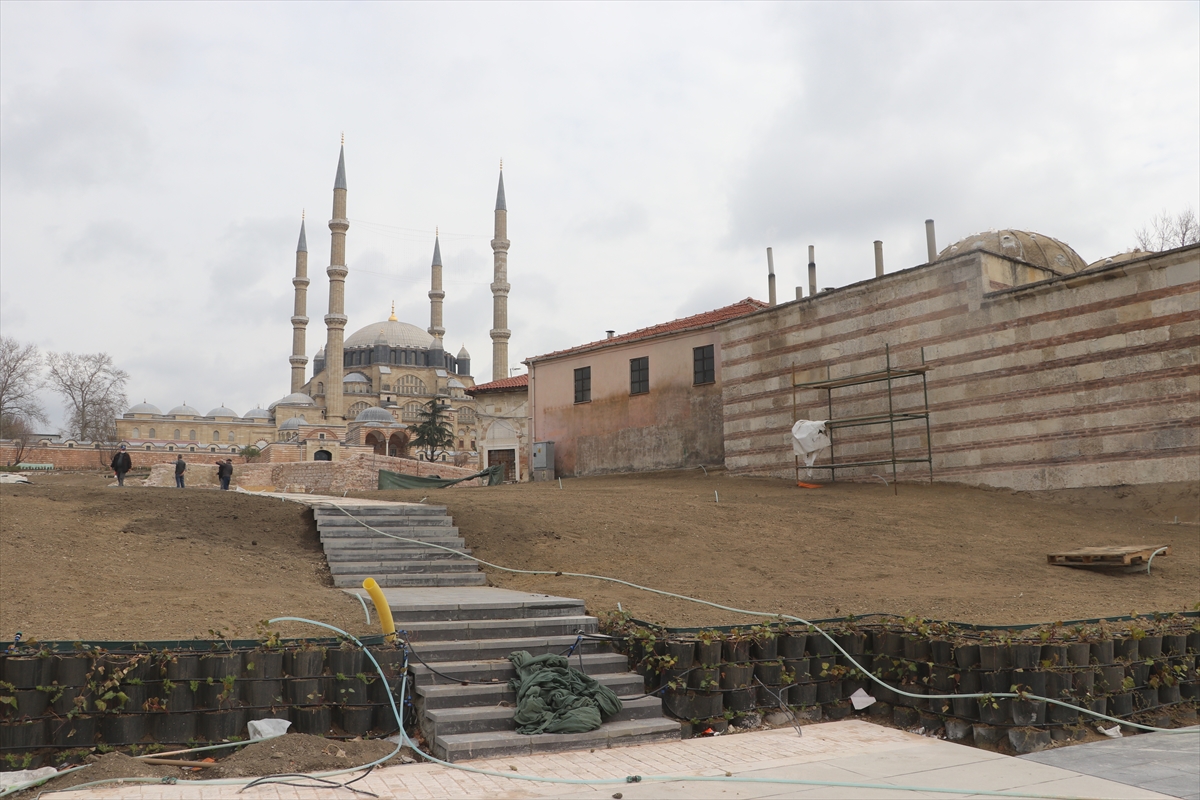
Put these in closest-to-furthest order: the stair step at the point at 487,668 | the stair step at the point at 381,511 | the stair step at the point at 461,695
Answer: the stair step at the point at 461,695 < the stair step at the point at 487,668 < the stair step at the point at 381,511

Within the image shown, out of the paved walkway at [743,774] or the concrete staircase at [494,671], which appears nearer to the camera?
the paved walkway at [743,774]

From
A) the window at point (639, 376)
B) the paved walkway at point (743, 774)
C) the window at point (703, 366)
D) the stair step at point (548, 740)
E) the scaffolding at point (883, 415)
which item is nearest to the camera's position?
the paved walkway at point (743, 774)

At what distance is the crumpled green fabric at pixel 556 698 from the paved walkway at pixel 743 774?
222 millimetres

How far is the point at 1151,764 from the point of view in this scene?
209 inches

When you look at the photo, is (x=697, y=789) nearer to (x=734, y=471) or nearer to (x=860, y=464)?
(x=860, y=464)

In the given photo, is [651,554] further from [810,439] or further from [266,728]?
[810,439]

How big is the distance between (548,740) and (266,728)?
1.73 m

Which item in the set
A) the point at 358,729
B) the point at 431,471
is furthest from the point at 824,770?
the point at 431,471

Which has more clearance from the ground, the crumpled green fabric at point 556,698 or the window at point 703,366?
the window at point 703,366

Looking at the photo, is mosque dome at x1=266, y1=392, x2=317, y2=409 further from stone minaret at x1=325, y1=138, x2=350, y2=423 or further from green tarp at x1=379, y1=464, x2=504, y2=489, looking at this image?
green tarp at x1=379, y1=464, x2=504, y2=489

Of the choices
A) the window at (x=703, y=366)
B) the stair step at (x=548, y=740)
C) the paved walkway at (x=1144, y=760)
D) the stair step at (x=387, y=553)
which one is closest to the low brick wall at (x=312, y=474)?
the window at (x=703, y=366)

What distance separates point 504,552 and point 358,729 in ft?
16.9

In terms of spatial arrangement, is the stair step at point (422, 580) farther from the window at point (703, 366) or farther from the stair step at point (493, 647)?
the window at point (703, 366)

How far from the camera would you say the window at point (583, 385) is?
24.2m
